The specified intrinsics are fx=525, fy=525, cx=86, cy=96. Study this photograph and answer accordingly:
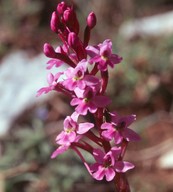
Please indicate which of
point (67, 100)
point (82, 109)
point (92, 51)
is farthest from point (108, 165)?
point (67, 100)

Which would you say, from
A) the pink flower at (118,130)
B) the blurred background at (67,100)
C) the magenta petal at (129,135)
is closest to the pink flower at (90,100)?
the pink flower at (118,130)

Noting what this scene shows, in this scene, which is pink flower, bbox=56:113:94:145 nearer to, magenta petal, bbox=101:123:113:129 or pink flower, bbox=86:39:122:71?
magenta petal, bbox=101:123:113:129

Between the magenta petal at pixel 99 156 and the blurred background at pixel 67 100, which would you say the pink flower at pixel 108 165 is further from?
the blurred background at pixel 67 100

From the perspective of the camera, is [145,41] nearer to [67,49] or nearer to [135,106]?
[135,106]

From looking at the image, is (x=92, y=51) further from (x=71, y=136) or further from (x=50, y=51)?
(x=71, y=136)

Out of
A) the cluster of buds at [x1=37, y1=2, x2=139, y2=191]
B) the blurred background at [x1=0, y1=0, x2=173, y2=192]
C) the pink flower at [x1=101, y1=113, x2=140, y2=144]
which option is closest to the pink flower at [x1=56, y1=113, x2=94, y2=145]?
the cluster of buds at [x1=37, y1=2, x2=139, y2=191]

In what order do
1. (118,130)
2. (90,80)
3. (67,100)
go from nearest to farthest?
(90,80) < (118,130) < (67,100)

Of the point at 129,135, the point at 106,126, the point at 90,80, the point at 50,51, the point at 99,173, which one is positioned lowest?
the point at 99,173
